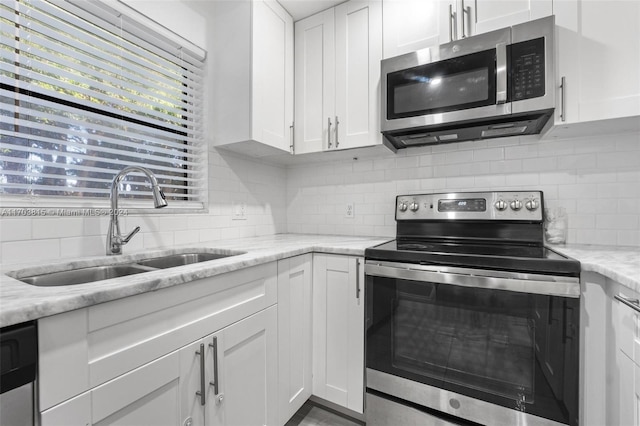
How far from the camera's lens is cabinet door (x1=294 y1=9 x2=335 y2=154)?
1.97 meters

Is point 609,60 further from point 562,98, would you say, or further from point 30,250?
point 30,250

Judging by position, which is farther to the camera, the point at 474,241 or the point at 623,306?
the point at 474,241

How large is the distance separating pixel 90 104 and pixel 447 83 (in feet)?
5.91

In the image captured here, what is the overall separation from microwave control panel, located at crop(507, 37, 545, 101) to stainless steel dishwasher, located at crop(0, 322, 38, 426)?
6.41ft

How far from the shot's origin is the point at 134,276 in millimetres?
879

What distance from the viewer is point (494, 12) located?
1.48 meters

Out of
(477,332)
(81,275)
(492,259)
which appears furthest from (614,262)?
(81,275)

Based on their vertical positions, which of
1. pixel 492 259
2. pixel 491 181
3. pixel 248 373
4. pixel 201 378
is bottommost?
pixel 248 373

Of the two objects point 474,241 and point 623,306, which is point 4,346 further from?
point 474,241

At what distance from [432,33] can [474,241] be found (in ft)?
4.06

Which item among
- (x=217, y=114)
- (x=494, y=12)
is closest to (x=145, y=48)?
(x=217, y=114)

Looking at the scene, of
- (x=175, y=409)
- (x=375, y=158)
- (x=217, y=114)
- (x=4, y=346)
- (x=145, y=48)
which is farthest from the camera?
(x=375, y=158)

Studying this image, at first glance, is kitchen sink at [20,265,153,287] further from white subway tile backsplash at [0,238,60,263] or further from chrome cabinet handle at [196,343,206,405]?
chrome cabinet handle at [196,343,206,405]

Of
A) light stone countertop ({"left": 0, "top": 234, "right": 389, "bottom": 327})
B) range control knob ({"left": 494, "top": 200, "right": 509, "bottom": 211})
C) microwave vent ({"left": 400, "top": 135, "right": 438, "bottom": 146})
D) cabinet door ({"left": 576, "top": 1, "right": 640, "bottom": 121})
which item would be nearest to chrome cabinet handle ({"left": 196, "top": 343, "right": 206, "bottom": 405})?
light stone countertop ({"left": 0, "top": 234, "right": 389, "bottom": 327})
